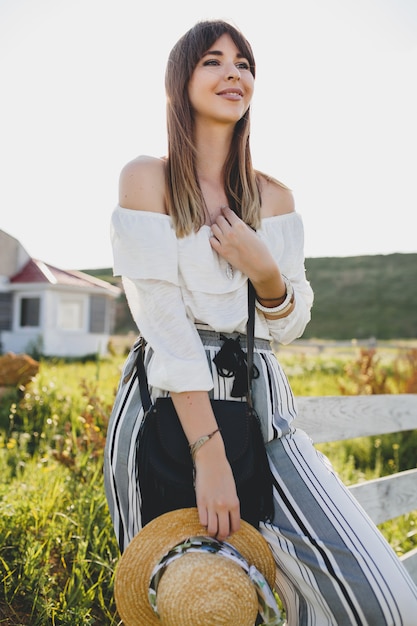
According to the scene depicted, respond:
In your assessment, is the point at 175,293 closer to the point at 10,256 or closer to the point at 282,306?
the point at 282,306

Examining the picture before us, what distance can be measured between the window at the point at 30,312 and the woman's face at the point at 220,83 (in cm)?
1671

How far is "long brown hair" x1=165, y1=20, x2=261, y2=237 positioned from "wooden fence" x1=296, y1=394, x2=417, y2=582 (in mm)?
1134

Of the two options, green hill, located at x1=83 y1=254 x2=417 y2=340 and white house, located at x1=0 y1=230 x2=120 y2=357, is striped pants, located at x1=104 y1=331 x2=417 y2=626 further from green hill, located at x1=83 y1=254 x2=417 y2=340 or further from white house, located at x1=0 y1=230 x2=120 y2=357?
green hill, located at x1=83 y1=254 x2=417 y2=340

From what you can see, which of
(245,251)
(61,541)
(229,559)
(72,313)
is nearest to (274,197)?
(245,251)

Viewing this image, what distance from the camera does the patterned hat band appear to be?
1564mm

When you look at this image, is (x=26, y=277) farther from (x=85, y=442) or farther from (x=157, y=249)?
(x=157, y=249)

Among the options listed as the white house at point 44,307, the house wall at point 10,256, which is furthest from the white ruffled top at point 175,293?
the house wall at point 10,256

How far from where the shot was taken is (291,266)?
2047 millimetres

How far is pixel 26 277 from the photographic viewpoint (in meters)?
18.2

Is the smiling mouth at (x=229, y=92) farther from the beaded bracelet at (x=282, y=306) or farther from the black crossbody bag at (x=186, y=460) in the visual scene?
the black crossbody bag at (x=186, y=460)

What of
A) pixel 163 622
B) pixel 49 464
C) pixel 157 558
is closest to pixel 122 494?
pixel 157 558

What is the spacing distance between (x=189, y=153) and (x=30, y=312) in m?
17.2

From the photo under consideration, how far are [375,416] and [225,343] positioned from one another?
1787 mm

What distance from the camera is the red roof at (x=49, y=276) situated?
17.8 metres
